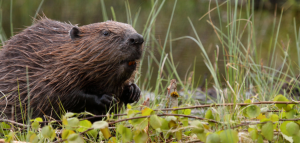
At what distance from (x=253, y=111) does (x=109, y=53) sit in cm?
102

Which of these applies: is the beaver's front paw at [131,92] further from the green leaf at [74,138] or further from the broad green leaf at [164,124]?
the green leaf at [74,138]

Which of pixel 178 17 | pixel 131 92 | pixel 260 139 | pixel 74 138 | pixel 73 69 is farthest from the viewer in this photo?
pixel 178 17

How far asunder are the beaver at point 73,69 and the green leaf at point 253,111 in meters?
0.83

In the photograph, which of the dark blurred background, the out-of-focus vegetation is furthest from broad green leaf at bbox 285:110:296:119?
the dark blurred background

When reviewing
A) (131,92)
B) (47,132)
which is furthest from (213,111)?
(47,132)

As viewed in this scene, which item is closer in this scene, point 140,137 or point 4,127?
point 140,137

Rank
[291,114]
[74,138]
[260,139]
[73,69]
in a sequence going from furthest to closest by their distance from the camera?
1. [73,69]
2. [291,114]
3. [260,139]
4. [74,138]

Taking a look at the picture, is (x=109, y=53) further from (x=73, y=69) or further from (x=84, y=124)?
(x=84, y=124)

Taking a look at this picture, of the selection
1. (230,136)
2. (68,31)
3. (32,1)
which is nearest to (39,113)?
(68,31)

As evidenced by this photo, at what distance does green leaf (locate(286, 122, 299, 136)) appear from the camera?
5.57 feet

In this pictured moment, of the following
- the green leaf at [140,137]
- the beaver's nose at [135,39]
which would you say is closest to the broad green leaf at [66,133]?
the green leaf at [140,137]

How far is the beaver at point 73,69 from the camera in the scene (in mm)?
2423

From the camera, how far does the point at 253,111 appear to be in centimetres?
186

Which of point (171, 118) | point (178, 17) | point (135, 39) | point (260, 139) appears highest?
point (178, 17)
